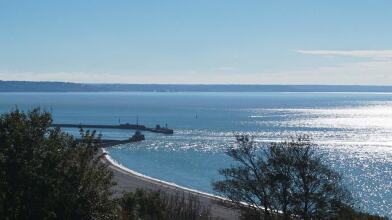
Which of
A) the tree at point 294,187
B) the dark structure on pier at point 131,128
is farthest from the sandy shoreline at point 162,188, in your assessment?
the dark structure on pier at point 131,128

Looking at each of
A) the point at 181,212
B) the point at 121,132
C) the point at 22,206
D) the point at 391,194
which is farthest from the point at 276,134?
the point at 22,206

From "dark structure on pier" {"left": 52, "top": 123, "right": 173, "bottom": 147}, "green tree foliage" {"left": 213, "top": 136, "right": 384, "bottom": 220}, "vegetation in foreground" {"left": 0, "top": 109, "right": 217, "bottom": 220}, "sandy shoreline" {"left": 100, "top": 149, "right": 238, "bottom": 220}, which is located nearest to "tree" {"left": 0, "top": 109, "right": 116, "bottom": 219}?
"vegetation in foreground" {"left": 0, "top": 109, "right": 217, "bottom": 220}

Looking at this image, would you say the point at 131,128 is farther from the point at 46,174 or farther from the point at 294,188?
the point at 46,174

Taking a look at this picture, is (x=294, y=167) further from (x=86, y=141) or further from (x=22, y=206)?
(x=22, y=206)

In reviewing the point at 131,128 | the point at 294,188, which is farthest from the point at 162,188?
the point at 131,128

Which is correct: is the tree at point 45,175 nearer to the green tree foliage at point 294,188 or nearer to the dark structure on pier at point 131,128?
the green tree foliage at point 294,188

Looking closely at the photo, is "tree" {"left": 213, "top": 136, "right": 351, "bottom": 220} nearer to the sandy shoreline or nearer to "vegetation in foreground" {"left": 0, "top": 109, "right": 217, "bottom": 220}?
"vegetation in foreground" {"left": 0, "top": 109, "right": 217, "bottom": 220}
